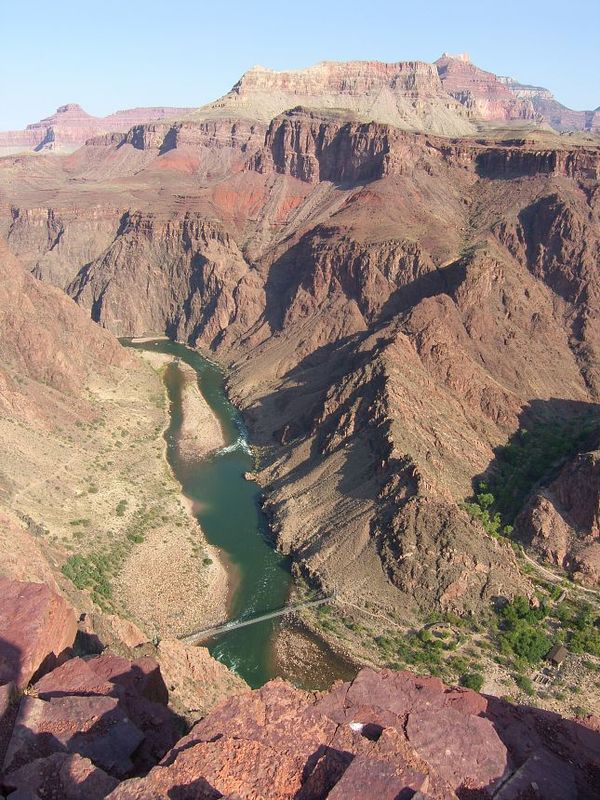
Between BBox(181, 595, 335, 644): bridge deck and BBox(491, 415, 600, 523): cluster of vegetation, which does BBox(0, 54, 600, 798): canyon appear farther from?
BBox(181, 595, 335, 644): bridge deck

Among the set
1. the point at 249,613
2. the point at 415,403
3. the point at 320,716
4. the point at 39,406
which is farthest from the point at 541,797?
the point at 39,406

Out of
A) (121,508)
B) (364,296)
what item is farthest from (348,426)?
(364,296)

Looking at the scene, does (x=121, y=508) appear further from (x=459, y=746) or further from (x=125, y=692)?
(x=459, y=746)

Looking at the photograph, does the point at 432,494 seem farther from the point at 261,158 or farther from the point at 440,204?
the point at 261,158

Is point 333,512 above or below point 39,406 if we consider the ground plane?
below

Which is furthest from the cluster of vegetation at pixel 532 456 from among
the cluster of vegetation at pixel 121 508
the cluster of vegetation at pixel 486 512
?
the cluster of vegetation at pixel 121 508

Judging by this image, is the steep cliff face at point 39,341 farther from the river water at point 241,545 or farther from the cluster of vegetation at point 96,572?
the cluster of vegetation at point 96,572
